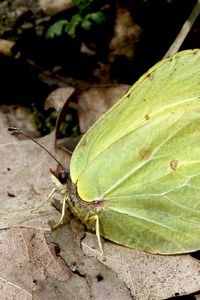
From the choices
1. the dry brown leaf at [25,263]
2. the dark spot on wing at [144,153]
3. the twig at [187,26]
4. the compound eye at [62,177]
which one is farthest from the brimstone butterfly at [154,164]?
the twig at [187,26]

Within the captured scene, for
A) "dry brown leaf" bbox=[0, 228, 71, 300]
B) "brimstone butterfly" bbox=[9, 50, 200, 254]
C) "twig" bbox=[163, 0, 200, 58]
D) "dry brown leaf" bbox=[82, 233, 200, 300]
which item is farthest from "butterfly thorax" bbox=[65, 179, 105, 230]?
"twig" bbox=[163, 0, 200, 58]

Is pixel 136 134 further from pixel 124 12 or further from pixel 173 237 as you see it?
pixel 124 12

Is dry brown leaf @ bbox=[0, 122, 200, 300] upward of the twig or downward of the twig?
downward

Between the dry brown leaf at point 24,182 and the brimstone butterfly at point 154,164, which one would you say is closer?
the brimstone butterfly at point 154,164

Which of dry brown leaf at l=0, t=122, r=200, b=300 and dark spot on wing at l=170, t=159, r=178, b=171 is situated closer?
dry brown leaf at l=0, t=122, r=200, b=300

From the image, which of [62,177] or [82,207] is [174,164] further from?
[62,177]

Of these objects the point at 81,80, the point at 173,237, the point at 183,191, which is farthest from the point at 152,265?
the point at 81,80

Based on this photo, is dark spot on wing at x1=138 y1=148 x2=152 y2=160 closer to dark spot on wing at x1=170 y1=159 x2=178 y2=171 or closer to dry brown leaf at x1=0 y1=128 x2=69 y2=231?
dark spot on wing at x1=170 y1=159 x2=178 y2=171

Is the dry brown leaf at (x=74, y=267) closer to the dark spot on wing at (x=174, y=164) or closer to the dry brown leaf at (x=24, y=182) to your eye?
the dry brown leaf at (x=24, y=182)
